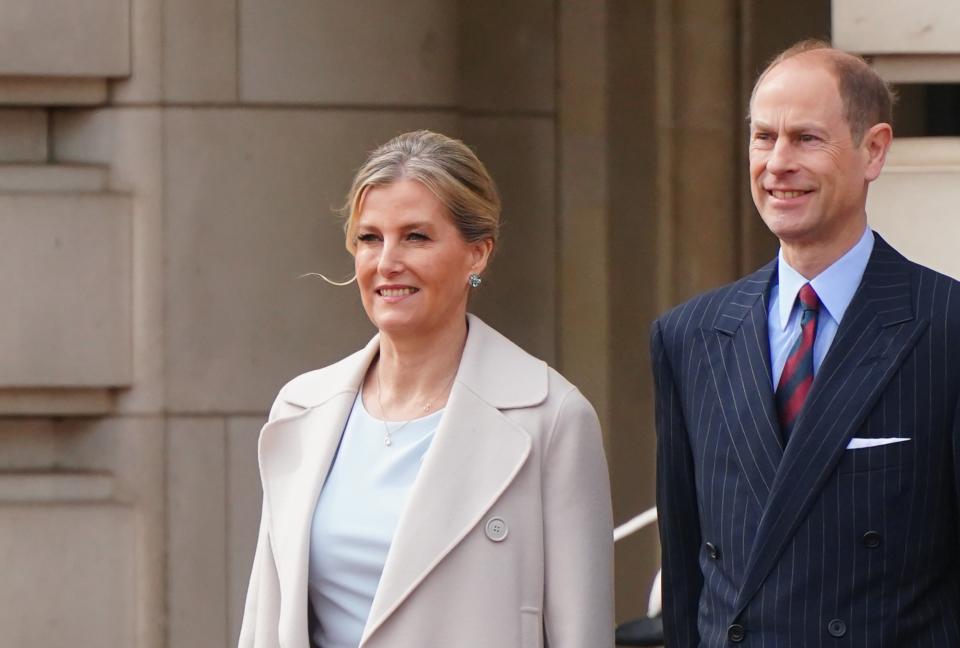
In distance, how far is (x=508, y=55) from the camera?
625cm

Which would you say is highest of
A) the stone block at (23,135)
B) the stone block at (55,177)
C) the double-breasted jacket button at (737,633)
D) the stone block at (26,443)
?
the stone block at (23,135)

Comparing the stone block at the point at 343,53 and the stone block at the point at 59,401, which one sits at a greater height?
the stone block at the point at 343,53

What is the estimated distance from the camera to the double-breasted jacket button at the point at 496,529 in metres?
3.23

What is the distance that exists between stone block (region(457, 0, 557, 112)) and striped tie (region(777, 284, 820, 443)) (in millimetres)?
3302

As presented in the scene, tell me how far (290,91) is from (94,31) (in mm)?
698

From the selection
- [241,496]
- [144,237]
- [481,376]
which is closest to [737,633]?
[481,376]

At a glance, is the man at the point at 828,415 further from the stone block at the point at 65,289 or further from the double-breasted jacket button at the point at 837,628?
the stone block at the point at 65,289

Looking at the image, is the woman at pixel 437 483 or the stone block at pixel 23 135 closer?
the woman at pixel 437 483

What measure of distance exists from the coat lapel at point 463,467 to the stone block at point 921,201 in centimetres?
177

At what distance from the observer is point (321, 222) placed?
5.65 metres

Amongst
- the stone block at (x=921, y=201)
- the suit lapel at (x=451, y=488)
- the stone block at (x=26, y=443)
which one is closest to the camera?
the suit lapel at (x=451, y=488)

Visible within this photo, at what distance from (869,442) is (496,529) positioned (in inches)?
30.7

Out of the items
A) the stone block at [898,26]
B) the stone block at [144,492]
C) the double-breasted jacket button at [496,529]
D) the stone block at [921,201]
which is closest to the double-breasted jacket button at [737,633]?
the double-breasted jacket button at [496,529]

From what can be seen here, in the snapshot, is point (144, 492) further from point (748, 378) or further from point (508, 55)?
point (748, 378)
